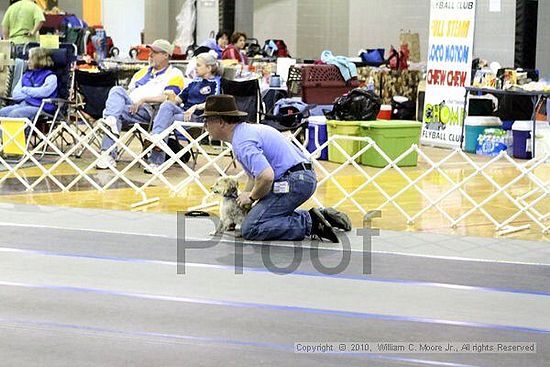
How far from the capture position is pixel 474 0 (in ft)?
36.6

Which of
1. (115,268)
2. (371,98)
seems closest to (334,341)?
(115,268)

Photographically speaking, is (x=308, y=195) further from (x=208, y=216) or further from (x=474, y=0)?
(x=474, y=0)

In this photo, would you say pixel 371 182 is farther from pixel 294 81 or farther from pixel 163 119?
pixel 294 81

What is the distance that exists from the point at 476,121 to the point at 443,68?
0.78 meters

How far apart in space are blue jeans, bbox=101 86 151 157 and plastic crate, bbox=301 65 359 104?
86.6 inches

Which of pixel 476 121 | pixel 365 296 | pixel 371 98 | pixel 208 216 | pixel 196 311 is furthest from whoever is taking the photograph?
pixel 476 121

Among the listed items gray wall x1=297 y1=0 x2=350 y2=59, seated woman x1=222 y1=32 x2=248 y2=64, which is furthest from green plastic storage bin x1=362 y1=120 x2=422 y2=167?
gray wall x1=297 y1=0 x2=350 y2=59

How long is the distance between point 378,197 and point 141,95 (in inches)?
98.3

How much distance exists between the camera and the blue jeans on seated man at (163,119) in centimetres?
930

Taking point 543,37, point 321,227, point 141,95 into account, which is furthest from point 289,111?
point 543,37

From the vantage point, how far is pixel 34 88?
32.6 feet

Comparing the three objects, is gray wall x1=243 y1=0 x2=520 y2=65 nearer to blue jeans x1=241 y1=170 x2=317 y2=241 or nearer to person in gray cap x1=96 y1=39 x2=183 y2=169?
person in gray cap x1=96 y1=39 x2=183 y2=169

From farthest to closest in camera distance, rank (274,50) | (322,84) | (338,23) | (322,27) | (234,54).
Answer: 1. (322,27)
2. (338,23)
3. (274,50)
4. (234,54)
5. (322,84)

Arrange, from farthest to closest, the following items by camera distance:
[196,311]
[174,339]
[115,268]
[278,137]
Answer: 1. [278,137]
2. [115,268]
3. [196,311]
4. [174,339]
